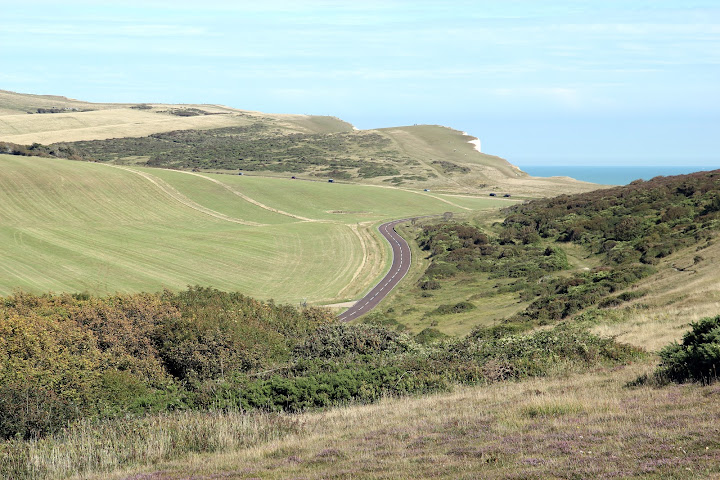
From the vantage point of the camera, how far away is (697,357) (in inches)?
614

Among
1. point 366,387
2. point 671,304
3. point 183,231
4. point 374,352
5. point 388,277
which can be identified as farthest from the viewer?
point 183,231

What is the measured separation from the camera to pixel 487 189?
162 metres

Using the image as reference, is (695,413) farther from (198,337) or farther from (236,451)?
(198,337)

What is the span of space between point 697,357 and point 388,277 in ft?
168

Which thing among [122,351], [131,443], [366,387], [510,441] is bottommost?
[122,351]

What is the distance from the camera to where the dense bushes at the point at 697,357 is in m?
15.3

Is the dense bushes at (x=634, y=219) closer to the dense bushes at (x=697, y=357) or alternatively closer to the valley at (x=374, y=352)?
the valley at (x=374, y=352)

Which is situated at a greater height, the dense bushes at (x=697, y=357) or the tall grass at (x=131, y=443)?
the dense bushes at (x=697, y=357)

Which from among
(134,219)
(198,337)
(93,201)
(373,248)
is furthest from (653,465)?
(93,201)

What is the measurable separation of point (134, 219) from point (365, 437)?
80.8 meters

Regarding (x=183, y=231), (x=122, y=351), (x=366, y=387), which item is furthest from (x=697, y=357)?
(x=183, y=231)

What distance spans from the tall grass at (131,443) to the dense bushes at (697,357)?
9726mm

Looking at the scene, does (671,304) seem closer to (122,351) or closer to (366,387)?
(366,387)

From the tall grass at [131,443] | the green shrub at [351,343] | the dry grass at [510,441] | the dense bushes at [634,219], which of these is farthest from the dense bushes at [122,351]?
the dense bushes at [634,219]
